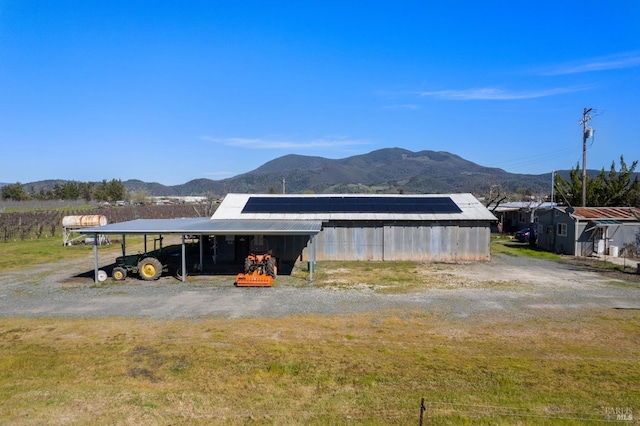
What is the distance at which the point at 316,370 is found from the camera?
927cm

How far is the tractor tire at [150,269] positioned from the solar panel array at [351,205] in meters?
8.12

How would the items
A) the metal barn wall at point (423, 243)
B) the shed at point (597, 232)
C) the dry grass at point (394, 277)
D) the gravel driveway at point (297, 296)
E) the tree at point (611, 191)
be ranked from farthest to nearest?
1. the tree at point (611, 191)
2. the shed at point (597, 232)
3. the metal barn wall at point (423, 243)
4. the dry grass at point (394, 277)
5. the gravel driveway at point (297, 296)

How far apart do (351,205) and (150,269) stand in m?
13.4

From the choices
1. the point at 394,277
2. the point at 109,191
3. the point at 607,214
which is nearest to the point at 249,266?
the point at 394,277

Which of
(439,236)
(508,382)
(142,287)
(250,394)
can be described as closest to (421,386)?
(508,382)

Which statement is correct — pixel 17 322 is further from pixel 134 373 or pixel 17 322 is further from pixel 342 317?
pixel 342 317

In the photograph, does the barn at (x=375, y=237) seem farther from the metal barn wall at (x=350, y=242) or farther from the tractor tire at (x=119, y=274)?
the tractor tire at (x=119, y=274)

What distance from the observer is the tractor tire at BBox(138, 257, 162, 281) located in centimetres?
1941

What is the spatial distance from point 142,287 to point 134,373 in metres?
9.74

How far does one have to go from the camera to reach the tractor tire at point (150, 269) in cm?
1941

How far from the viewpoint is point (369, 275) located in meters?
20.9

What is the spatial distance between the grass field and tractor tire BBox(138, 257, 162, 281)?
242 inches

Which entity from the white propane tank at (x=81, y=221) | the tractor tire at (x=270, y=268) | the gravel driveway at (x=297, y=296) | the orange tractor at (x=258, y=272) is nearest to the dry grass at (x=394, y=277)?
the gravel driveway at (x=297, y=296)

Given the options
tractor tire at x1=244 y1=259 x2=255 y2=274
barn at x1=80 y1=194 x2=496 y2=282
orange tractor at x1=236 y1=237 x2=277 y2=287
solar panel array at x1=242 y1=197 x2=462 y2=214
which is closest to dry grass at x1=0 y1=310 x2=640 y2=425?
orange tractor at x1=236 y1=237 x2=277 y2=287
